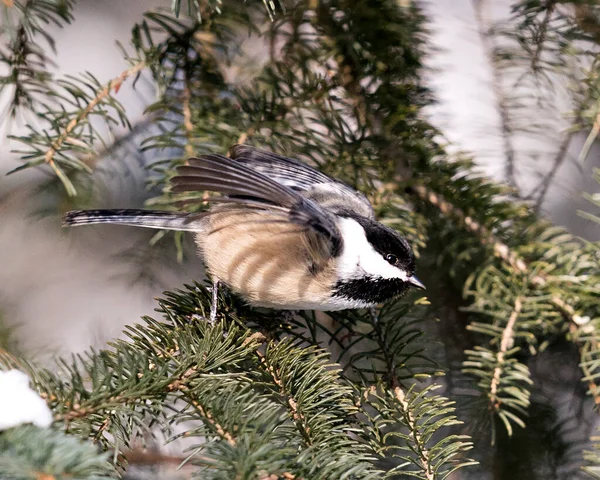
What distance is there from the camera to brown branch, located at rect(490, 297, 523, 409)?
820mm

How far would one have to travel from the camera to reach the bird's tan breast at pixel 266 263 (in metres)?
0.90

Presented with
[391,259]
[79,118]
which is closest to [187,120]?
[79,118]

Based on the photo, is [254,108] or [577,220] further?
[577,220]

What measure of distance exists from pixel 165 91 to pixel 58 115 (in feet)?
0.54

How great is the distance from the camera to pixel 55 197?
1104mm

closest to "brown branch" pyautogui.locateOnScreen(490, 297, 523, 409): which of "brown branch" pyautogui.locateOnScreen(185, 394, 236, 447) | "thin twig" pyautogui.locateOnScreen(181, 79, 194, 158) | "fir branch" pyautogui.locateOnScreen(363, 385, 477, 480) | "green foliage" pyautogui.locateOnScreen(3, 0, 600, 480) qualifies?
"green foliage" pyautogui.locateOnScreen(3, 0, 600, 480)

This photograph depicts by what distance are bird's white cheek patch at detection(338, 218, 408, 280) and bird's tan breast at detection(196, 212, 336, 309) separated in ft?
0.09

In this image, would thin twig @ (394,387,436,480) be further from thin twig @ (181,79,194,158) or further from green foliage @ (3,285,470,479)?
thin twig @ (181,79,194,158)

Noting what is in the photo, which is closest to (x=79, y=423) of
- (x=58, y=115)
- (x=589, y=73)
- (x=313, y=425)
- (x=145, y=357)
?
(x=145, y=357)

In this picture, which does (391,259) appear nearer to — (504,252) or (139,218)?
(504,252)

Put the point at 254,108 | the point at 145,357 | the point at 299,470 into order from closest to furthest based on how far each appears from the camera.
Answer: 1. the point at 299,470
2. the point at 145,357
3. the point at 254,108

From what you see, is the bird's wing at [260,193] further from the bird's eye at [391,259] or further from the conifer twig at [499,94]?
the conifer twig at [499,94]

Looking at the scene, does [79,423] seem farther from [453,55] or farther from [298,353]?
[453,55]

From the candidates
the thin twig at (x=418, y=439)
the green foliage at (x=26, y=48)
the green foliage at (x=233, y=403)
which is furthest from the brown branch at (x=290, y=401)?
the green foliage at (x=26, y=48)
